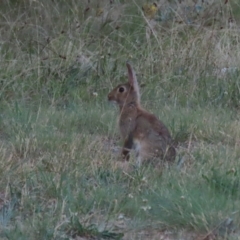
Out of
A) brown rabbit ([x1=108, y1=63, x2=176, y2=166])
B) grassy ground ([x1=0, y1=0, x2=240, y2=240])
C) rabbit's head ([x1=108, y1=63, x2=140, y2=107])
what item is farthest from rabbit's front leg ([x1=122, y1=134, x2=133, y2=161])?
rabbit's head ([x1=108, y1=63, x2=140, y2=107])

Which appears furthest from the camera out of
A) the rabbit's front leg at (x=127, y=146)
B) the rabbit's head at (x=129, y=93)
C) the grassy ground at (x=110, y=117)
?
the rabbit's head at (x=129, y=93)

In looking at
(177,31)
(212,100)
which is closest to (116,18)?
(177,31)

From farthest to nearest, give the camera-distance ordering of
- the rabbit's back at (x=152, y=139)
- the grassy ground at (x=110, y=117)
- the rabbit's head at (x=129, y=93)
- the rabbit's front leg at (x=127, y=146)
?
the rabbit's head at (x=129, y=93) < the rabbit's front leg at (x=127, y=146) < the rabbit's back at (x=152, y=139) < the grassy ground at (x=110, y=117)

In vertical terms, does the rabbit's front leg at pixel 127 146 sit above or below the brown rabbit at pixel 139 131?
below

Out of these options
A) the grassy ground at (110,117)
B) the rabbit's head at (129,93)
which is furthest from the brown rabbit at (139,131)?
the grassy ground at (110,117)

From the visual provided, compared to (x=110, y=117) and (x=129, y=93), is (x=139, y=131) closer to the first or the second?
(x=129, y=93)

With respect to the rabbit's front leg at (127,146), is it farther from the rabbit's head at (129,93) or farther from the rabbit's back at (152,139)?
the rabbit's head at (129,93)

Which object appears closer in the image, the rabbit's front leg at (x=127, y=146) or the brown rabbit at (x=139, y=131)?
the brown rabbit at (x=139, y=131)

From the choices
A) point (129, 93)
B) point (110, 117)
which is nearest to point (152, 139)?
point (129, 93)

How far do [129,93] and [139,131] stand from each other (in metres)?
0.64

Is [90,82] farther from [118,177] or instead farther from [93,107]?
[118,177]

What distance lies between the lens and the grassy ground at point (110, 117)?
495 cm

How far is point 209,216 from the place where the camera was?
4805 mm

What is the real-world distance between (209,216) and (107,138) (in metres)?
2.58
